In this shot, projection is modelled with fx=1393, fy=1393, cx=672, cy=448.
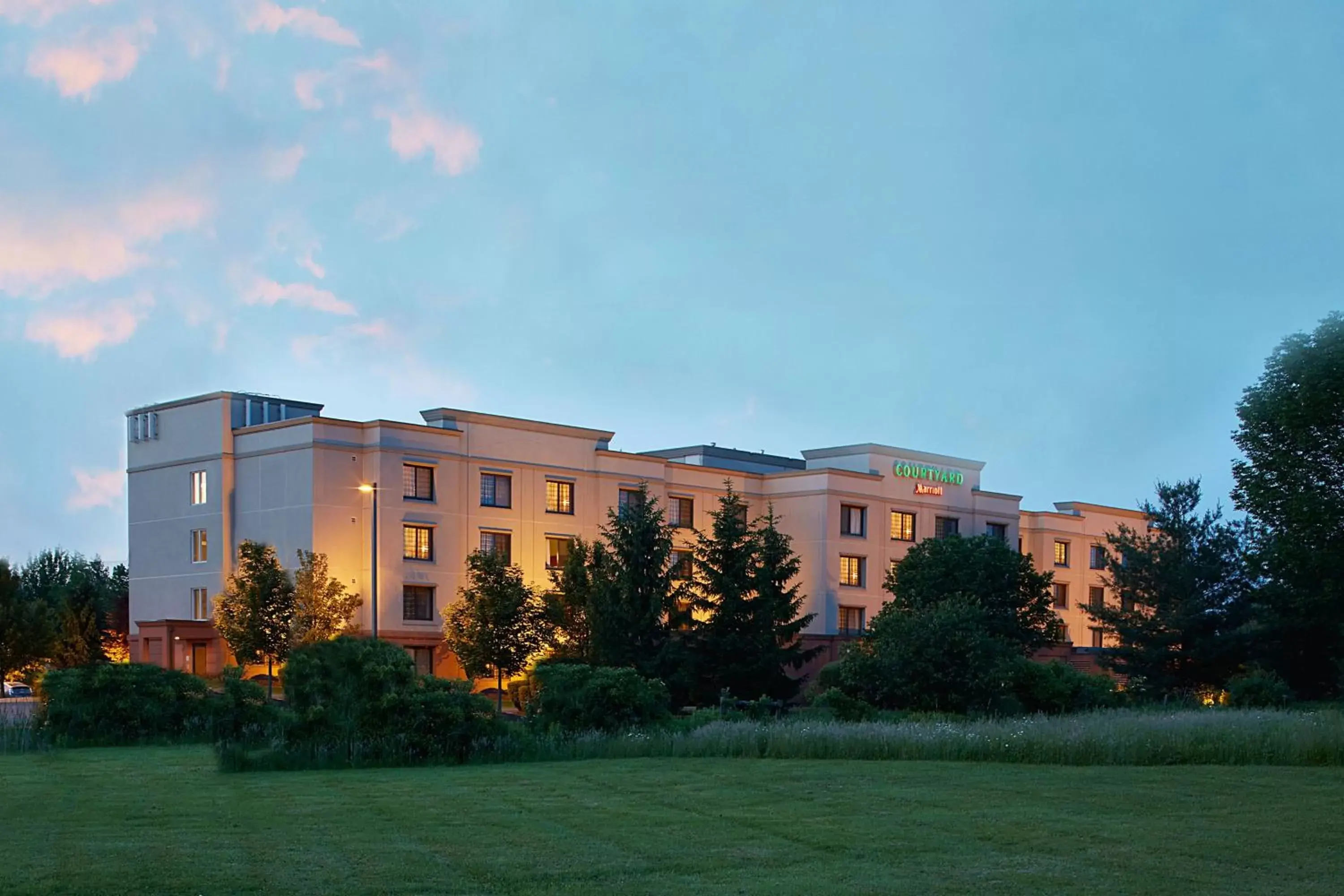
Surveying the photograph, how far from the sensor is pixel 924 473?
83625 mm

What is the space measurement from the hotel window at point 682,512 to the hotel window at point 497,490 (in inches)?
434

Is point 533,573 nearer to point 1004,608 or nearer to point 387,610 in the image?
point 387,610

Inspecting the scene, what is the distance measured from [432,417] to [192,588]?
44.9ft

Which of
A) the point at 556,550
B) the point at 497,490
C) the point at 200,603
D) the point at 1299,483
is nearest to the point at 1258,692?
the point at 1299,483

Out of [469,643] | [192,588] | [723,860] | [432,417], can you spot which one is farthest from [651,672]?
[723,860]

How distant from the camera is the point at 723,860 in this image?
1393cm

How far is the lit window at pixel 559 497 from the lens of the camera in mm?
68375

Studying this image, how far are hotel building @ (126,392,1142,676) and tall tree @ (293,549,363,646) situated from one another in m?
1.64

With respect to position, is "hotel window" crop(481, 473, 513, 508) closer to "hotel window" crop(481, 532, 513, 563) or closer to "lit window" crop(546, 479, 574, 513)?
"hotel window" crop(481, 532, 513, 563)

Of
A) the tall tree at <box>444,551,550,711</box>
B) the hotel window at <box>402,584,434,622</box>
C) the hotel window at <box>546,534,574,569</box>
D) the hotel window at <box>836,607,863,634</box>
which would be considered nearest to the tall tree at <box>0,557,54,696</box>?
the hotel window at <box>402,584,434,622</box>

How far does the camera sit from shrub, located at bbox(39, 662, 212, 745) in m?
31.4

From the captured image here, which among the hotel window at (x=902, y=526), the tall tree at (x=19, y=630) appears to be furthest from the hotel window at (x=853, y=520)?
the tall tree at (x=19, y=630)

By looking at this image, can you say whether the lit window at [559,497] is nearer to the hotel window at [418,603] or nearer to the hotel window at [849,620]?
the hotel window at [418,603]

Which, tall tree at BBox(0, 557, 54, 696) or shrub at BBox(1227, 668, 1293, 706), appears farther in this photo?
tall tree at BBox(0, 557, 54, 696)
